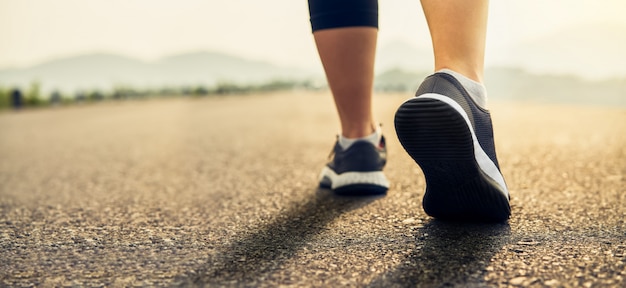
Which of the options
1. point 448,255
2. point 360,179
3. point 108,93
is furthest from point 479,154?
point 108,93

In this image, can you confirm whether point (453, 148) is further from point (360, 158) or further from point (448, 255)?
point (360, 158)

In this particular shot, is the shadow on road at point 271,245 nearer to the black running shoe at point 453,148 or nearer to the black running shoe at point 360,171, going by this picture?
the black running shoe at point 360,171

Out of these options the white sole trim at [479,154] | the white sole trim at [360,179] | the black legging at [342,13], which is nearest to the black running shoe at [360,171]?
the white sole trim at [360,179]

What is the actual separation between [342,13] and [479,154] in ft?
2.10

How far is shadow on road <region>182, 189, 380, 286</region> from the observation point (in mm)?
1068

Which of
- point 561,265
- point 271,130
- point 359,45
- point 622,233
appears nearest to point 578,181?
point 622,233

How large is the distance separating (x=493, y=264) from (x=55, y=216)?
1170 mm

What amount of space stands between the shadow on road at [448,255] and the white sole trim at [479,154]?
115mm

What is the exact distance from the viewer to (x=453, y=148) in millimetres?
1206

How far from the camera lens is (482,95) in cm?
130

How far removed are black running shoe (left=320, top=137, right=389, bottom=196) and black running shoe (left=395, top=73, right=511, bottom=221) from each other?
425mm

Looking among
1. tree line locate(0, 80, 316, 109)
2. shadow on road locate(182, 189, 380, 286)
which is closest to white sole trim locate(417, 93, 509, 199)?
shadow on road locate(182, 189, 380, 286)

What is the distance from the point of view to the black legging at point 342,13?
1695 mm

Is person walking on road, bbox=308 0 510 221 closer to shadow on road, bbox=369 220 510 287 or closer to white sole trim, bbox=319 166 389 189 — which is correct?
shadow on road, bbox=369 220 510 287
